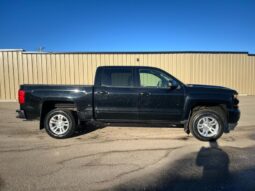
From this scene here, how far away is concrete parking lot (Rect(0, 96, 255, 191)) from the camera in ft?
12.0

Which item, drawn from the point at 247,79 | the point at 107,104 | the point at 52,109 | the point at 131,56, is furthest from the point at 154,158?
the point at 247,79

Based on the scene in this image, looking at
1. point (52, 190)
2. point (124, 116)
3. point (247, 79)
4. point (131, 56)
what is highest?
point (131, 56)

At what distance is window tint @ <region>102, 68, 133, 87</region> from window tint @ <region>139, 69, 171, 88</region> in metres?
0.32

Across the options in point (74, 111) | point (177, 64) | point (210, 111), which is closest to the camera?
point (210, 111)

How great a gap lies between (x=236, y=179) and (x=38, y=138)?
191 inches

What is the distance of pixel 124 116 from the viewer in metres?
6.28

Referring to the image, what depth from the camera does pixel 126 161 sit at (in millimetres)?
4637

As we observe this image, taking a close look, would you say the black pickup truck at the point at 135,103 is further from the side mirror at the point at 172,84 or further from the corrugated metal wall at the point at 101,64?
the corrugated metal wall at the point at 101,64

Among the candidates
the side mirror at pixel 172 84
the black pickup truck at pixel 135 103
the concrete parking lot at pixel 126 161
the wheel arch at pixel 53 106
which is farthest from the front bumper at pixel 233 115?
the wheel arch at pixel 53 106

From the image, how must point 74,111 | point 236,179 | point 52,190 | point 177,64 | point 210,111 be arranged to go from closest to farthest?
point 52,190 < point 236,179 < point 210,111 < point 74,111 < point 177,64

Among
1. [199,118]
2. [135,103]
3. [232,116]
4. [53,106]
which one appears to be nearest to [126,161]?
[135,103]

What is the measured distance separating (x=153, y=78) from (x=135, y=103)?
0.82 m

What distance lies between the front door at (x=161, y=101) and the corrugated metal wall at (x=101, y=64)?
402 inches

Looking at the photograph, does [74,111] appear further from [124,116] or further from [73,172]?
[73,172]
